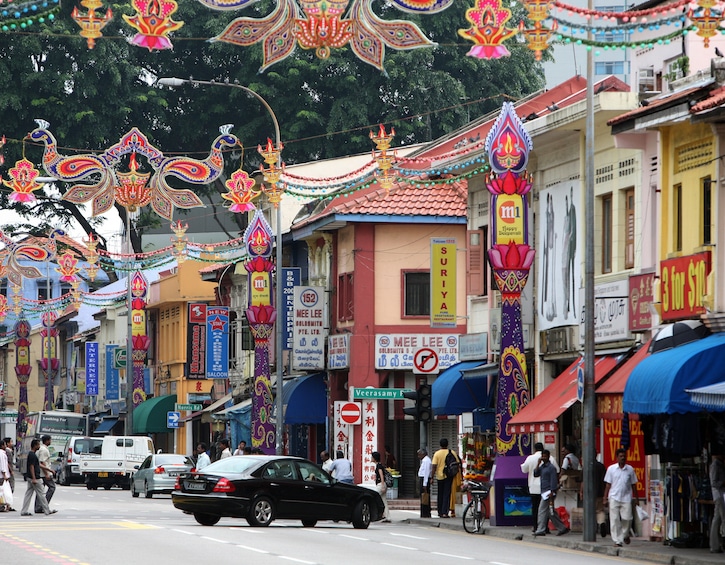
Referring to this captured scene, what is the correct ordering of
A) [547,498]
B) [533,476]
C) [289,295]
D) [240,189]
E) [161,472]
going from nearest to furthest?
1. [547,498]
2. [533,476]
3. [240,189]
4. [161,472]
5. [289,295]

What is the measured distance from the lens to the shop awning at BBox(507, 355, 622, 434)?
103ft

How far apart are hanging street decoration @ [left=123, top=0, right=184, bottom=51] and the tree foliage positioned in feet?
128

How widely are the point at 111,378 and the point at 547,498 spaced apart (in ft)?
189

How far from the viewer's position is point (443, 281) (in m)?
43.6

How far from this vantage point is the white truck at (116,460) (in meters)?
61.5

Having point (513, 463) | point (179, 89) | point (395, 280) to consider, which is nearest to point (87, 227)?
point (179, 89)

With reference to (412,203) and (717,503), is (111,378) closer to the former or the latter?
(412,203)

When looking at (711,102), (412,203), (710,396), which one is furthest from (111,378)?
(710,396)

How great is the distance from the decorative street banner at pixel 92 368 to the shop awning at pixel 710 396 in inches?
2481

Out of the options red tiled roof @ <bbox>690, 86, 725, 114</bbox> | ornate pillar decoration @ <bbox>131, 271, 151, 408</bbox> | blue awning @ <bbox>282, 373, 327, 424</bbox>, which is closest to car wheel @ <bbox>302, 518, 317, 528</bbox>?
red tiled roof @ <bbox>690, 86, 725, 114</bbox>

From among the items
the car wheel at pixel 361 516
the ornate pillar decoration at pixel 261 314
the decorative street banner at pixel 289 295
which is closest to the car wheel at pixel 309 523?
the car wheel at pixel 361 516

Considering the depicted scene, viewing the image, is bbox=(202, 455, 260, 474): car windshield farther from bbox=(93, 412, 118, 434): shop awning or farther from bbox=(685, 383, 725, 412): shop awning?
bbox=(93, 412, 118, 434): shop awning

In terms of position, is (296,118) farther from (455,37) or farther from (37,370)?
(37,370)

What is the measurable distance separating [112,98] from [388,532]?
119ft
